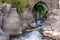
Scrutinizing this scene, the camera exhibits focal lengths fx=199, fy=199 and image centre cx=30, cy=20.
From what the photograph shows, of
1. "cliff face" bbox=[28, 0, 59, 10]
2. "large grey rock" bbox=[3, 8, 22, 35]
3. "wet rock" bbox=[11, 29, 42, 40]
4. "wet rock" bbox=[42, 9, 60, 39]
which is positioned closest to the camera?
"large grey rock" bbox=[3, 8, 22, 35]

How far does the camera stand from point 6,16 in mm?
10820

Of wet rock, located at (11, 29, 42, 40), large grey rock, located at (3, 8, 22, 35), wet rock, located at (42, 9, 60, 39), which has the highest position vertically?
large grey rock, located at (3, 8, 22, 35)

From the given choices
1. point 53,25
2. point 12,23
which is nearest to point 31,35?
point 12,23

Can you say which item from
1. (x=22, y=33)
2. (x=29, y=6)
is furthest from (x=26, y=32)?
(x=29, y=6)

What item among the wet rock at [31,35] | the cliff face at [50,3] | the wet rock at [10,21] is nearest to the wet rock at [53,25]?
the wet rock at [31,35]

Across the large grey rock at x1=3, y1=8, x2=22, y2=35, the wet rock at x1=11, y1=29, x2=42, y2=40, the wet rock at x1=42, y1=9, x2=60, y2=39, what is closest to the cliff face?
the wet rock at x1=42, y1=9, x2=60, y2=39

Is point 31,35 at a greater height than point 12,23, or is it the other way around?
point 12,23

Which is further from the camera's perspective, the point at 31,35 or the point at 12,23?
the point at 31,35

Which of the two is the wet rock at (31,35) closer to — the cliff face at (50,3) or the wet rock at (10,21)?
the wet rock at (10,21)

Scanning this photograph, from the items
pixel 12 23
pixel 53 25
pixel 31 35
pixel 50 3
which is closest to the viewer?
pixel 12 23

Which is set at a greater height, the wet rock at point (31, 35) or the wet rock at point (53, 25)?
the wet rock at point (53, 25)

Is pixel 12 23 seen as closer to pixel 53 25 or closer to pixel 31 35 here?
pixel 31 35

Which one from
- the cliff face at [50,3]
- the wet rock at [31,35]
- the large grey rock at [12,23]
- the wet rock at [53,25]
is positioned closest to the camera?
the large grey rock at [12,23]

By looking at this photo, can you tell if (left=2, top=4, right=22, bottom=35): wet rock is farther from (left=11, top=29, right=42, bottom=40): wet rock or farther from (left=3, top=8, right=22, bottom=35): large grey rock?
(left=11, top=29, right=42, bottom=40): wet rock
